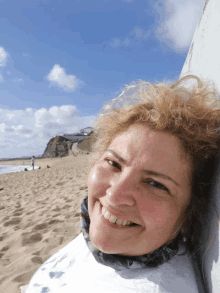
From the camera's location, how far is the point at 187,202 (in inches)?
35.6

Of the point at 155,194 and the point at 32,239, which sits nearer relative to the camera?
the point at 155,194

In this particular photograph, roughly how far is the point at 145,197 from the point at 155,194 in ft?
0.15

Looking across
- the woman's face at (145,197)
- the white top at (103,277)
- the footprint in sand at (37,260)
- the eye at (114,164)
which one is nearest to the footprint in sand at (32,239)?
the footprint in sand at (37,260)

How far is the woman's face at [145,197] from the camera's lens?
0.84 metres

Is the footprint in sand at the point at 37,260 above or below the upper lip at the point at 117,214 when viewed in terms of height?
below

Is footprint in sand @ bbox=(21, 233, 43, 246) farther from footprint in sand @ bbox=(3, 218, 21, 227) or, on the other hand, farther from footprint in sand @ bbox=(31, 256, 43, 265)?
footprint in sand @ bbox=(3, 218, 21, 227)

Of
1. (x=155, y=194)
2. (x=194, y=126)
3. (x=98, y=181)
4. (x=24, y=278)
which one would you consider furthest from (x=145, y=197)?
(x=24, y=278)

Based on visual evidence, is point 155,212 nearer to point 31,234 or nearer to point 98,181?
point 98,181

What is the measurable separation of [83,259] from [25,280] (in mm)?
1253

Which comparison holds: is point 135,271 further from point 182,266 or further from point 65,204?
point 65,204

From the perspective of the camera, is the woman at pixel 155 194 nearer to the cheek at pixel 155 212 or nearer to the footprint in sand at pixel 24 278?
the cheek at pixel 155 212

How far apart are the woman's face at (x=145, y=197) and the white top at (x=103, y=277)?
4.2 inches

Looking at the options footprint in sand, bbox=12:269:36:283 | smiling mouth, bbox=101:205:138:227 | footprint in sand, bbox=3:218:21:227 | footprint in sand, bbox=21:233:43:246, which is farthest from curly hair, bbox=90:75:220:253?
footprint in sand, bbox=3:218:21:227

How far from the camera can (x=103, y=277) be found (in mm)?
958
